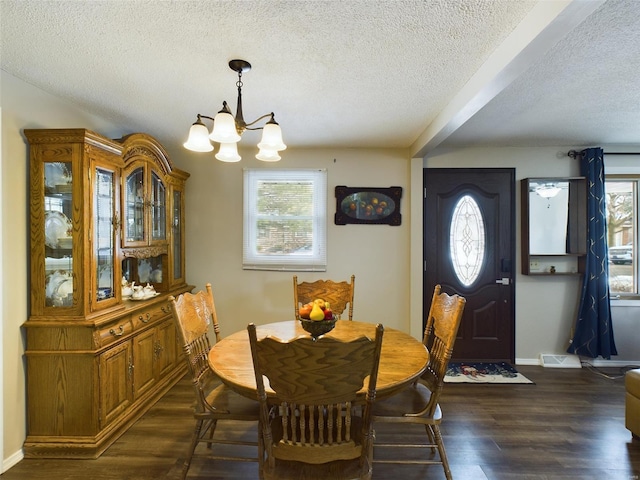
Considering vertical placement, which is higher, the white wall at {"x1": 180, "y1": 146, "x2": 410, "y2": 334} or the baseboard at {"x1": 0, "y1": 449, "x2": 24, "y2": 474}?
the white wall at {"x1": 180, "y1": 146, "x2": 410, "y2": 334}

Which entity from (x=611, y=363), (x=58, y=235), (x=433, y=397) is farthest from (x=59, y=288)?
(x=611, y=363)

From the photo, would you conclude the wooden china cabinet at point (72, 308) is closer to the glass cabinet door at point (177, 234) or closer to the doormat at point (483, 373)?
the glass cabinet door at point (177, 234)

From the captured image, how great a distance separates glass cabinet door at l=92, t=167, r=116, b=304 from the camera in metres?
2.25

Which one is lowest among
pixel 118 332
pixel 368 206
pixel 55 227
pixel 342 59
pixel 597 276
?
pixel 118 332

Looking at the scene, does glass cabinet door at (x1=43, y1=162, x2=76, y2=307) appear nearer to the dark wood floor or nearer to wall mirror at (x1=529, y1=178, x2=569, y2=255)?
the dark wood floor

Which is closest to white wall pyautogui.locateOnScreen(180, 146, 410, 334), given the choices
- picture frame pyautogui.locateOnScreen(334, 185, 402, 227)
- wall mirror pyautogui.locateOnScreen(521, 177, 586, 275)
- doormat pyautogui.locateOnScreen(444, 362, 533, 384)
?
picture frame pyautogui.locateOnScreen(334, 185, 402, 227)

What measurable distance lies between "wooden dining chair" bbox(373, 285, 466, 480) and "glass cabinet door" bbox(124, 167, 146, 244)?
2297 millimetres

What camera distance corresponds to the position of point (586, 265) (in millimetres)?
3463

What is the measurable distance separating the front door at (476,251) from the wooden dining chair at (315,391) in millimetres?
2601

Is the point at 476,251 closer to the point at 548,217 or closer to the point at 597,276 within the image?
the point at 548,217

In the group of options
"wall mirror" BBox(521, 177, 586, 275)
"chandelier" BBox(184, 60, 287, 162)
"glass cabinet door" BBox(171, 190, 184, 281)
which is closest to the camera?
"chandelier" BBox(184, 60, 287, 162)

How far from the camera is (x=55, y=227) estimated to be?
2.17 m

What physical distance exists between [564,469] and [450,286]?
1906mm

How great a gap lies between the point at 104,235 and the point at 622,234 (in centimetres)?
513
